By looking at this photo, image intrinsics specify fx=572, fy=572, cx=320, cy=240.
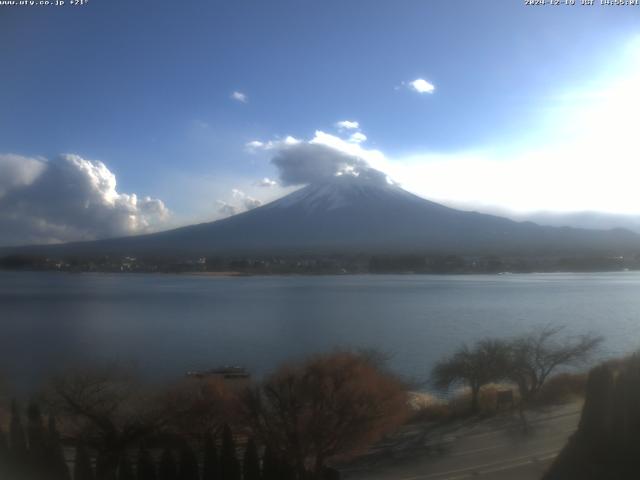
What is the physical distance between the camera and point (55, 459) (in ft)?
9.16

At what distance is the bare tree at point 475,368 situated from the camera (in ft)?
16.8

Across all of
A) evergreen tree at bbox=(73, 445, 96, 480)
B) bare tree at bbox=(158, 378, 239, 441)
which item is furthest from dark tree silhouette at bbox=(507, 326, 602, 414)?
evergreen tree at bbox=(73, 445, 96, 480)

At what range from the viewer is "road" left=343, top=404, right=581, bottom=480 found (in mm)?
2877

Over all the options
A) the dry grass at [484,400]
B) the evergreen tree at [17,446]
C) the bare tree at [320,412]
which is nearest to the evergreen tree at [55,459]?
the evergreen tree at [17,446]

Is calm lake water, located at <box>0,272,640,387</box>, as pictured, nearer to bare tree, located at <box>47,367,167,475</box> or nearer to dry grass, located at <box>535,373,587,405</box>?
bare tree, located at <box>47,367,167,475</box>

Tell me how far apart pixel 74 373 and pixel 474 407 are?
123 inches

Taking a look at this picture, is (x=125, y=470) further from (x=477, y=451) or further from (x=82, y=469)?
(x=477, y=451)

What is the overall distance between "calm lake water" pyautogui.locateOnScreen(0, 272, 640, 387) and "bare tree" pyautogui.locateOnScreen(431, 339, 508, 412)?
0.55 metres

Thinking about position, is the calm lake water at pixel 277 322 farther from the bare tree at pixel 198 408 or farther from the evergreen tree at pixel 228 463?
the evergreen tree at pixel 228 463

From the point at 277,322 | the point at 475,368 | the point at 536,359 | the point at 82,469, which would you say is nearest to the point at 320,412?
the point at 82,469

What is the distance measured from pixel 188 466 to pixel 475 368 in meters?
3.20

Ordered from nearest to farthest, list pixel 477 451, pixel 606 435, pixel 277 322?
pixel 606 435 < pixel 477 451 < pixel 277 322

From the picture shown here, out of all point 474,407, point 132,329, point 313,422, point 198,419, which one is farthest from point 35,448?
point 132,329

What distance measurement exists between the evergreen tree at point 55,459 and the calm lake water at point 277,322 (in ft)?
9.42
